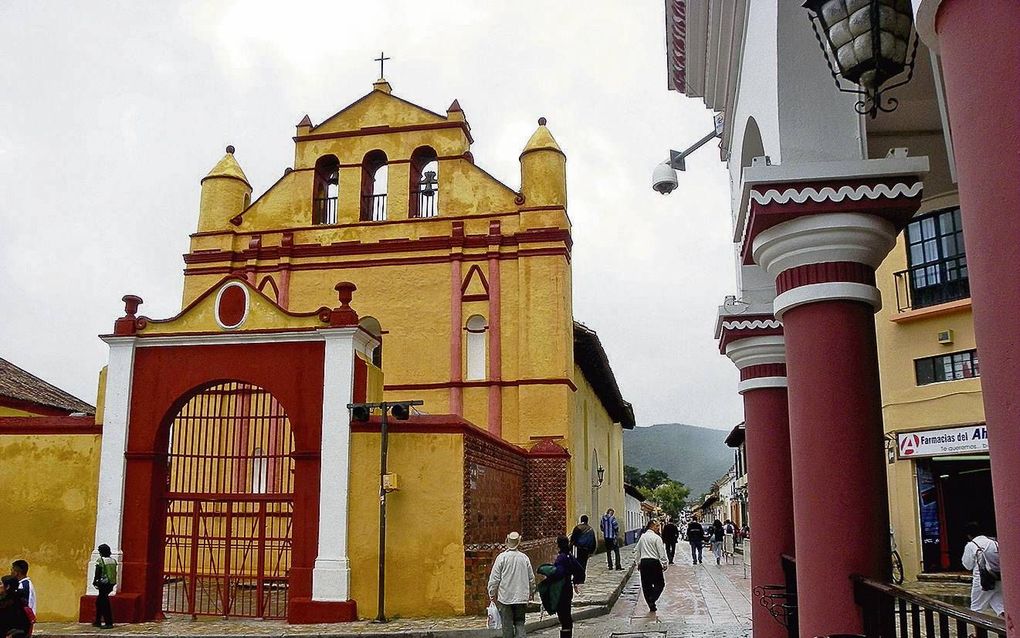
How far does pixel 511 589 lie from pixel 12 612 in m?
4.84

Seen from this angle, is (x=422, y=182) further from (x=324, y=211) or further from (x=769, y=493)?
(x=769, y=493)

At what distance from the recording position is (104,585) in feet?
41.9

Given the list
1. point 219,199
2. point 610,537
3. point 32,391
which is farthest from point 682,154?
point 32,391

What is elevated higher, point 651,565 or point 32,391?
point 32,391

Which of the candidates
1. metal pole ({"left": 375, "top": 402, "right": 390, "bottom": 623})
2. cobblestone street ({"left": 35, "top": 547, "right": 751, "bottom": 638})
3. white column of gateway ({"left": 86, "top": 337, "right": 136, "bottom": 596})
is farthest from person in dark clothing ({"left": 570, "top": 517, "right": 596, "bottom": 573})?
white column of gateway ({"left": 86, "top": 337, "right": 136, "bottom": 596})

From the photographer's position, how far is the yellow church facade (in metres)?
13.5

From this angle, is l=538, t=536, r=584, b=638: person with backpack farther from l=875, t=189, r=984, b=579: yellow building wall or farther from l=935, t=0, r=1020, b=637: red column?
l=875, t=189, r=984, b=579: yellow building wall

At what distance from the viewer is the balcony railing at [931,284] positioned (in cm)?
1820

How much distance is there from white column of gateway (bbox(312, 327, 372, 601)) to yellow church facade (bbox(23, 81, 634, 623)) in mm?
30

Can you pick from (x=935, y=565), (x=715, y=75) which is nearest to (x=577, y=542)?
(x=935, y=565)

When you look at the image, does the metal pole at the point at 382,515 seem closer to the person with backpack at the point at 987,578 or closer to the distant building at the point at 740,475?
the person with backpack at the point at 987,578

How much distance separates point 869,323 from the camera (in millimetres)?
4934

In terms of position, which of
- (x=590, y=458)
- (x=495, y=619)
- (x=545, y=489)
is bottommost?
(x=495, y=619)

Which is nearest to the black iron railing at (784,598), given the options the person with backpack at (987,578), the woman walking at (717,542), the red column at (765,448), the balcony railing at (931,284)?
the red column at (765,448)
